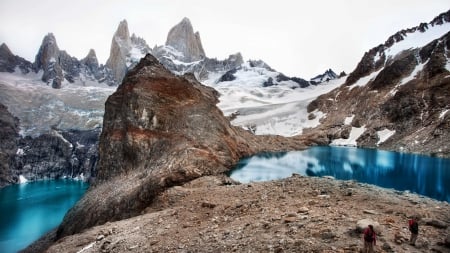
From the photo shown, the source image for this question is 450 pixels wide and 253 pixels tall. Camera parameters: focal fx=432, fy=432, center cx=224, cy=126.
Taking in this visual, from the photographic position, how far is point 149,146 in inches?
2020

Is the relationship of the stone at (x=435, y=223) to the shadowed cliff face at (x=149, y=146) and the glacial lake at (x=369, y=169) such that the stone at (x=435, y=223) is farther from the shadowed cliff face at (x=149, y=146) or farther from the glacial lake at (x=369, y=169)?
the glacial lake at (x=369, y=169)

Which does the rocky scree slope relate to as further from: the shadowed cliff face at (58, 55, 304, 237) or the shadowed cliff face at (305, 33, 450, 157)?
the shadowed cliff face at (58, 55, 304, 237)

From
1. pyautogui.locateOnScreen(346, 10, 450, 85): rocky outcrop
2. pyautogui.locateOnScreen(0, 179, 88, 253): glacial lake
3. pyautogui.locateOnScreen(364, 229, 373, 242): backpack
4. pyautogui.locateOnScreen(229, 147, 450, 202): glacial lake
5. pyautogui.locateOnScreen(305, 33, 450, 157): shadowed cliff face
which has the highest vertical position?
pyautogui.locateOnScreen(346, 10, 450, 85): rocky outcrop

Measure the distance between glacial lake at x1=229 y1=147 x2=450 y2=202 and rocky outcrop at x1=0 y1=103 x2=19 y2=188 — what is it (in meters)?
117

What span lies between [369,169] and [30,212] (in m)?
68.7

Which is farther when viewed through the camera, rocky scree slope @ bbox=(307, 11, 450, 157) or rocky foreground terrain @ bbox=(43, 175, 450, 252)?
rocky scree slope @ bbox=(307, 11, 450, 157)

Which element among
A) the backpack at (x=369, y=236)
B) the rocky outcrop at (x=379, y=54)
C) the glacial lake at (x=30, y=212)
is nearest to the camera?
the backpack at (x=369, y=236)

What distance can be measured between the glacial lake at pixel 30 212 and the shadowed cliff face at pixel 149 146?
2359cm

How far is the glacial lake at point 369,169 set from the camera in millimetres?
50406

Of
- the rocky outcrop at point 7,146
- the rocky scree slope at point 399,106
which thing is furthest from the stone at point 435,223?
the rocky outcrop at point 7,146

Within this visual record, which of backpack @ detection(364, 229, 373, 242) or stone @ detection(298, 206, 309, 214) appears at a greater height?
backpack @ detection(364, 229, 373, 242)

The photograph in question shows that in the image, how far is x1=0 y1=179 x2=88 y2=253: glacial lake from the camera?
68.8 meters

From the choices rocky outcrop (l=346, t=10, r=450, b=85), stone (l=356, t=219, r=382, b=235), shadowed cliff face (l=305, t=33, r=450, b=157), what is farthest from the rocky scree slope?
stone (l=356, t=219, r=382, b=235)

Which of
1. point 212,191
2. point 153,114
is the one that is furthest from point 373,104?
point 212,191
